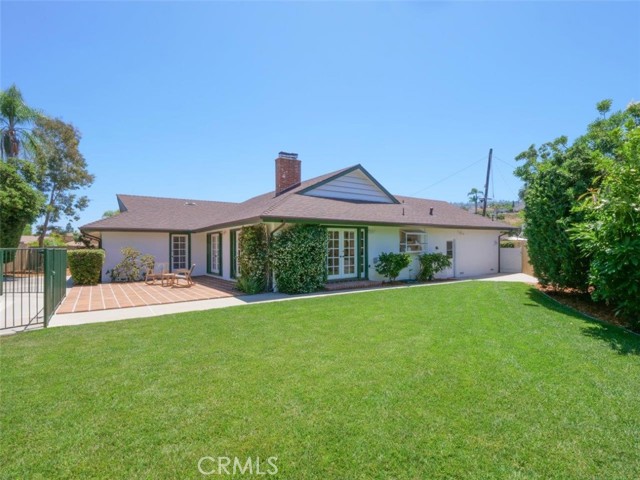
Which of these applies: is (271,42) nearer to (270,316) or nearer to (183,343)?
(270,316)

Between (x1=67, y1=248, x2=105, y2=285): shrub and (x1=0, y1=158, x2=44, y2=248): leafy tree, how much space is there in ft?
18.8

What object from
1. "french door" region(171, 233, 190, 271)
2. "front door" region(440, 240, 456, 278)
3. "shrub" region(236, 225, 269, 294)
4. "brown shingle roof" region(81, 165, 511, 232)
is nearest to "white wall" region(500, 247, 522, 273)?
"brown shingle roof" region(81, 165, 511, 232)

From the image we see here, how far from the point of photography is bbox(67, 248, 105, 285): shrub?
44.5 ft

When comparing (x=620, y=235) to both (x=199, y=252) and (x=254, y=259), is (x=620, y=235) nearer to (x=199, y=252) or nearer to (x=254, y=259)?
(x=254, y=259)

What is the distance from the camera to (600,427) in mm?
2914

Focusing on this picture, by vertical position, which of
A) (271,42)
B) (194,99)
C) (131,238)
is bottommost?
(131,238)

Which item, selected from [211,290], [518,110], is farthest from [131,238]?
[518,110]

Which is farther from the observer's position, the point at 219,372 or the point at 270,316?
the point at 270,316

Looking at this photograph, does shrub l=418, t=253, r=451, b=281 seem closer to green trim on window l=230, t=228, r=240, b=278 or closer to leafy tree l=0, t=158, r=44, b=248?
green trim on window l=230, t=228, r=240, b=278

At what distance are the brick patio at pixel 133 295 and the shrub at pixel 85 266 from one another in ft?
2.71

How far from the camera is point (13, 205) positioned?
16.1m

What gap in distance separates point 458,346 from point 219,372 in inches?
144

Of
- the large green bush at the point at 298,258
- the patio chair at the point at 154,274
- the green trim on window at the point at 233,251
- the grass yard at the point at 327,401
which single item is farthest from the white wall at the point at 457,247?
the patio chair at the point at 154,274

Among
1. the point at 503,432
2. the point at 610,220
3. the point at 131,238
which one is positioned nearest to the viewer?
the point at 503,432
